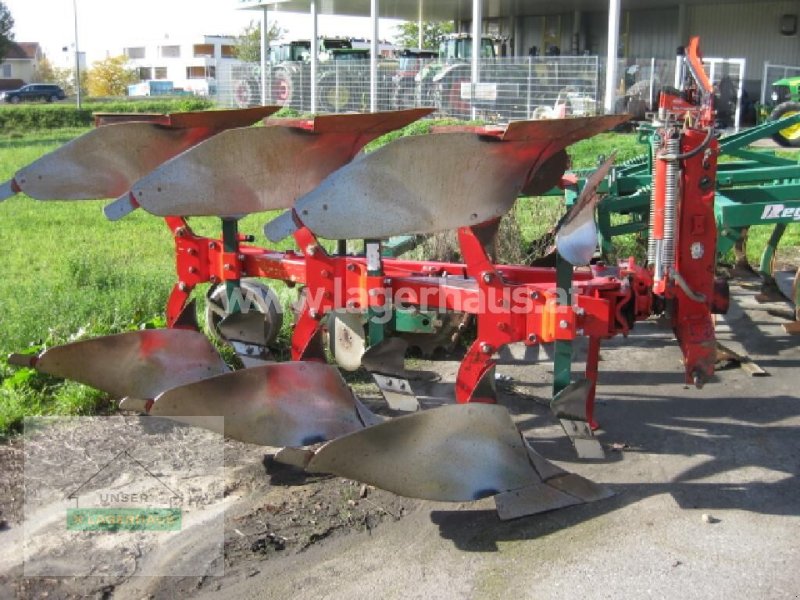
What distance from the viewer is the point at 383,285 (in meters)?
4.19

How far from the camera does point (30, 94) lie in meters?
47.1

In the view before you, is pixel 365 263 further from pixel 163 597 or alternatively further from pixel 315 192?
pixel 163 597

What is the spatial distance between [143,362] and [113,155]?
101cm

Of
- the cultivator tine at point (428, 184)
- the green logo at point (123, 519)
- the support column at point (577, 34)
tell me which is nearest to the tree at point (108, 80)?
the support column at point (577, 34)

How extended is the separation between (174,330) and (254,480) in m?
0.96

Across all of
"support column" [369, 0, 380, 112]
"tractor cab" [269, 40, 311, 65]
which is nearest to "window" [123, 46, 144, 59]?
"tractor cab" [269, 40, 311, 65]

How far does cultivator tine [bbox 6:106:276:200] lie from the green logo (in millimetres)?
1553

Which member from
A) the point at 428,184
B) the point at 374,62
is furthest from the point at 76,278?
the point at 374,62

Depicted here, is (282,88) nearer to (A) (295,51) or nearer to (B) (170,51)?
(A) (295,51)

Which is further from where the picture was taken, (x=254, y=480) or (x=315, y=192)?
(x=254, y=480)

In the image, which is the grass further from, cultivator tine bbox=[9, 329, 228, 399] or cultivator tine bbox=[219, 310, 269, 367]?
cultivator tine bbox=[219, 310, 269, 367]

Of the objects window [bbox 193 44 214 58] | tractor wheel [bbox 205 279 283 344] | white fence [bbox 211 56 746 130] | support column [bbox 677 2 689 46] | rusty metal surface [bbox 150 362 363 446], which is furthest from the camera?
window [bbox 193 44 214 58]

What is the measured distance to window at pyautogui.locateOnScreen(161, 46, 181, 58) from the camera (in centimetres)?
7944

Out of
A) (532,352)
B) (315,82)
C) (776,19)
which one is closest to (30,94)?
(315,82)
